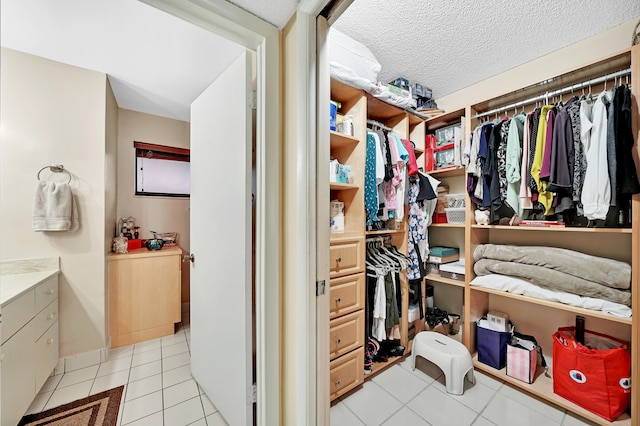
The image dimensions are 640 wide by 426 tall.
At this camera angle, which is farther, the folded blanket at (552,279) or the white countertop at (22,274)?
the folded blanket at (552,279)

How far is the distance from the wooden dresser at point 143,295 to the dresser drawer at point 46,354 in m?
0.44

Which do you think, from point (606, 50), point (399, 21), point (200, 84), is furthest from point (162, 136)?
point (606, 50)

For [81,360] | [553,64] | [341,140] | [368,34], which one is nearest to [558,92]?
[553,64]

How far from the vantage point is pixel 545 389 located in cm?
165

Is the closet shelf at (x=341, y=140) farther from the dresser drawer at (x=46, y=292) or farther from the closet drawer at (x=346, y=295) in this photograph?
the dresser drawer at (x=46, y=292)

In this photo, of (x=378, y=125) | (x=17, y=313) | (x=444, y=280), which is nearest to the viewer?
(x=17, y=313)

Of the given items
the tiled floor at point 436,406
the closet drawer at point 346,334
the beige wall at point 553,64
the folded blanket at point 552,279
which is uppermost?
the beige wall at point 553,64

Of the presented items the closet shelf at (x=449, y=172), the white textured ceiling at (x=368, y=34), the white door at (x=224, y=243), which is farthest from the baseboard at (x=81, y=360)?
the closet shelf at (x=449, y=172)

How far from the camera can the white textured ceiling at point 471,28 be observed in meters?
1.44

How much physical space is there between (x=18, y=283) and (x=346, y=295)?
199cm

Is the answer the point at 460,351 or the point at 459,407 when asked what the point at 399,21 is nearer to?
the point at 460,351

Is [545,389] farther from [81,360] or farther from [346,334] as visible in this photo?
[81,360]

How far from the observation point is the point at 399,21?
1566mm

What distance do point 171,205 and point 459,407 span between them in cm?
337
